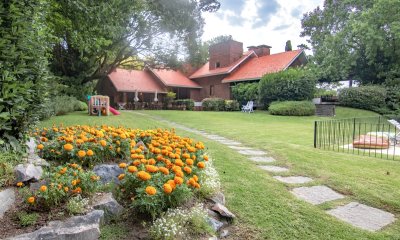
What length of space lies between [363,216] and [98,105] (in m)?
12.7

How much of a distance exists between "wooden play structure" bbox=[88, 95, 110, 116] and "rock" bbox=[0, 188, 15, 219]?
11.4m

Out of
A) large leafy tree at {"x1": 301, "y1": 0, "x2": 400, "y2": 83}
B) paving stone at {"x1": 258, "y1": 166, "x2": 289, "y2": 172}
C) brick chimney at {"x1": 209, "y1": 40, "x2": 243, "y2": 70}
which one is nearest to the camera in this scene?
paving stone at {"x1": 258, "y1": 166, "x2": 289, "y2": 172}

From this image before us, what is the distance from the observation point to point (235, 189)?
3.85 meters

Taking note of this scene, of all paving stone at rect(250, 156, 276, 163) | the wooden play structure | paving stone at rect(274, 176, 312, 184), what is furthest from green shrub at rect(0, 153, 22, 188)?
the wooden play structure

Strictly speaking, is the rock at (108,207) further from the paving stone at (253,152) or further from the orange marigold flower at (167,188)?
the paving stone at (253,152)

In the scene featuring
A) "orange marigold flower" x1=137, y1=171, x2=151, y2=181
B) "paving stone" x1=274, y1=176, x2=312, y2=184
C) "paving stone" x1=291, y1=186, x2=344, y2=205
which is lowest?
"paving stone" x1=291, y1=186, x2=344, y2=205

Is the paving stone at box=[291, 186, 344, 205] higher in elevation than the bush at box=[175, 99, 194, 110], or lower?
lower

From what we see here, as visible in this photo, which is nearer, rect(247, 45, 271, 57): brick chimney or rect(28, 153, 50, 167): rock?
rect(28, 153, 50, 167): rock

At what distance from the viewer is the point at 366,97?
20281 mm

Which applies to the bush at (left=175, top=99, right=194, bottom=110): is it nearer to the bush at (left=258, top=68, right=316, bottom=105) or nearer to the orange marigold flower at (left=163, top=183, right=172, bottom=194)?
the bush at (left=258, top=68, right=316, bottom=105)

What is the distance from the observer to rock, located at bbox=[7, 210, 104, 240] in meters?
2.07

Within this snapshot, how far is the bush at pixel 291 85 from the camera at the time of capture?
20078 mm

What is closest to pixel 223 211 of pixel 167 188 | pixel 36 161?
pixel 167 188

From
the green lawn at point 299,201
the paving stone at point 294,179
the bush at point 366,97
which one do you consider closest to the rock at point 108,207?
the green lawn at point 299,201
